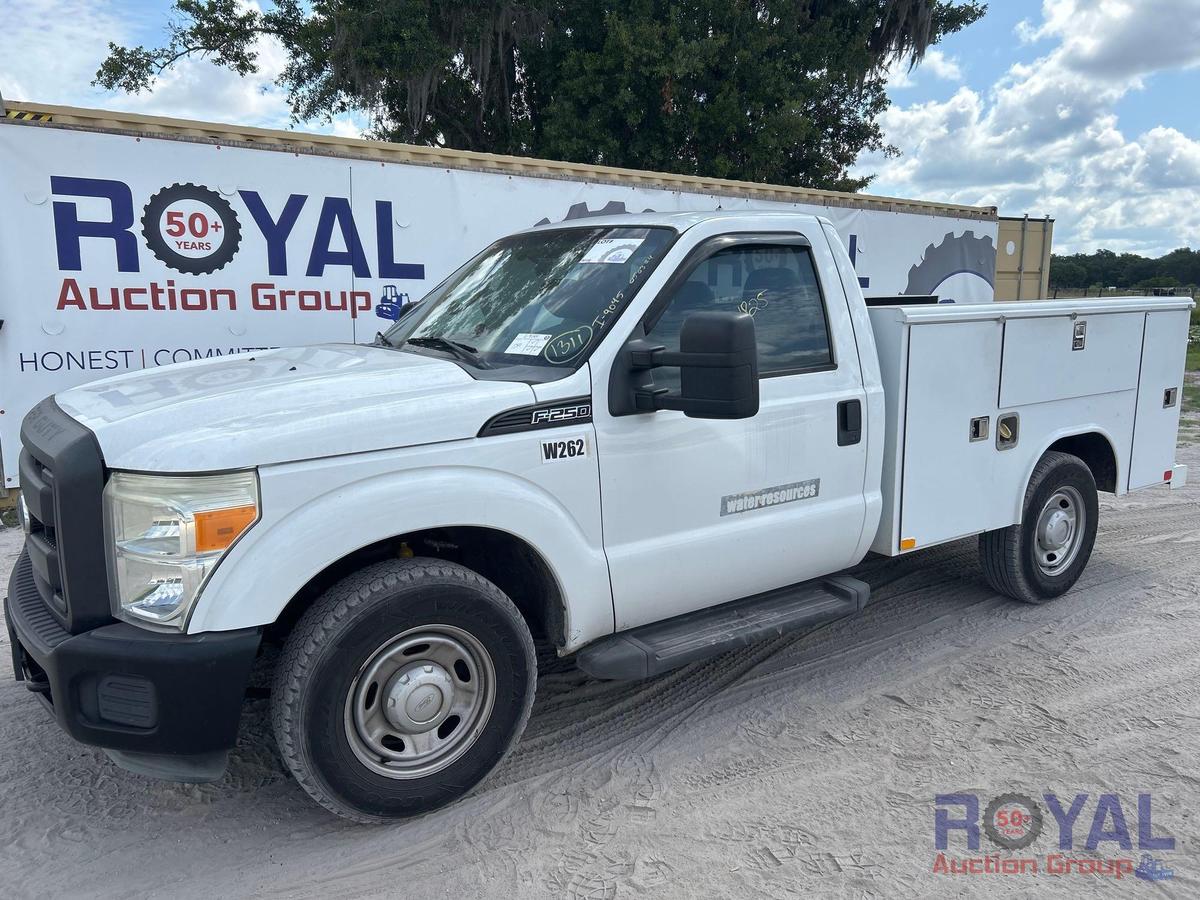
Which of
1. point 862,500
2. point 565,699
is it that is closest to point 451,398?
point 565,699

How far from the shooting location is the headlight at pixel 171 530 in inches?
105

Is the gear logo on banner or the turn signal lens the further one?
the gear logo on banner

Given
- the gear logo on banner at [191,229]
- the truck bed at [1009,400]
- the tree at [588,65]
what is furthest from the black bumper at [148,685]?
the tree at [588,65]

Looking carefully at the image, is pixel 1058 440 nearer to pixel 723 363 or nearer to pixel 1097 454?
pixel 1097 454

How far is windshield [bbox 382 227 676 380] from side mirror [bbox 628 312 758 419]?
1.45 feet

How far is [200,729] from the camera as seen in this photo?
2.77 m

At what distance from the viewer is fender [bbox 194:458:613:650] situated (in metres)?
2.72

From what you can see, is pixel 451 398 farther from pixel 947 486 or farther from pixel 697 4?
pixel 697 4

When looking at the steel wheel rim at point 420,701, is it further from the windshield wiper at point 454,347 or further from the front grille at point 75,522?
the windshield wiper at point 454,347

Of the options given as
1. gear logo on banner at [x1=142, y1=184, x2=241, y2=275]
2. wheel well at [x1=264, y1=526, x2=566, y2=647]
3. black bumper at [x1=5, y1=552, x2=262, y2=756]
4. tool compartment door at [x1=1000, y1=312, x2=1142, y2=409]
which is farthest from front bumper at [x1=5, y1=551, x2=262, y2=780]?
gear logo on banner at [x1=142, y1=184, x2=241, y2=275]

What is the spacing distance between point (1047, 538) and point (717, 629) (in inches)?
101

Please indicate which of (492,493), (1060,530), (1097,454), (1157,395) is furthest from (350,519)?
(1157,395)

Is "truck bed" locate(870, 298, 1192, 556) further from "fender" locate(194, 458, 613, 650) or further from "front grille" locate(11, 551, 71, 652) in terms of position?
"front grille" locate(11, 551, 71, 652)

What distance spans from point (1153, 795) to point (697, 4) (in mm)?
15618
